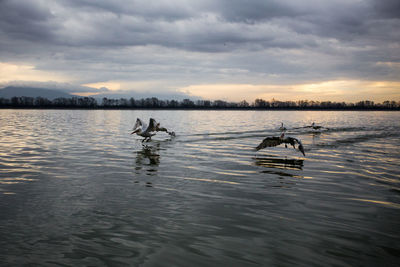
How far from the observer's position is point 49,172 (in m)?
13.7

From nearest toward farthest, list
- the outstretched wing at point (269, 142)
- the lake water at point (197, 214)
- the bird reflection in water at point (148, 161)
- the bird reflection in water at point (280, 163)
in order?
the lake water at point (197, 214)
the bird reflection in water at point (148, 161)
the bird reflection in water at point (280, 163)
the outstretched wing at point (269, 142)

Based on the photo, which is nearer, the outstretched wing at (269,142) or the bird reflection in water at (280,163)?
the bird reflection in water at (280,163)

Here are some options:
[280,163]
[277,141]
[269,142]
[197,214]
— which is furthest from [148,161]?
[197,214]

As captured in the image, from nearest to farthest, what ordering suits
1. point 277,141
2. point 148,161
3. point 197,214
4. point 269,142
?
point 197,214 → point 148,161 → point 277,141 → point 269,142

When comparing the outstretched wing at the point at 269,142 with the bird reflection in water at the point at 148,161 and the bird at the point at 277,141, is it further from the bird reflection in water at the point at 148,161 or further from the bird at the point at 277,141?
the bird reflection in water at the point at 148,161

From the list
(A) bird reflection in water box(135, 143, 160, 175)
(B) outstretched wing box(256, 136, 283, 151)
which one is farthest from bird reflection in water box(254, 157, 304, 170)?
(A) bird reflection in water box(135, 143, 160, 175)

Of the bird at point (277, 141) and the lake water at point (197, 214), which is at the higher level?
the bird at point (277, 141)

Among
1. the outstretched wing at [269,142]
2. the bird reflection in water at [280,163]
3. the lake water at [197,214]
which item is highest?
the outstretched wing at [269,142]

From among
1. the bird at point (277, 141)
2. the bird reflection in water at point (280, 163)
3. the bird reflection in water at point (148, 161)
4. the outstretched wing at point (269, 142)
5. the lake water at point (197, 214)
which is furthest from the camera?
the outstretched wing at point (269, 142)

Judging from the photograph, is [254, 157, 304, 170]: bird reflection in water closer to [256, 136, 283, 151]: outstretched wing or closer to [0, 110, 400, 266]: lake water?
[0, 110, 400, 266]: lake water

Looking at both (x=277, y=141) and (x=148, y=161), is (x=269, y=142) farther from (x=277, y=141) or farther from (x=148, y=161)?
(x=148, y=161)

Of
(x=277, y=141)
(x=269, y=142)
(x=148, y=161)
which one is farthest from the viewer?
(x=269, y=142)

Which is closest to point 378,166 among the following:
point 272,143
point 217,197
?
point 272,143

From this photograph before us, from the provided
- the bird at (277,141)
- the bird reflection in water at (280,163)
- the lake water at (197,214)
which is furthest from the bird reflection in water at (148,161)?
the bird at (277,141)
